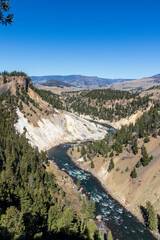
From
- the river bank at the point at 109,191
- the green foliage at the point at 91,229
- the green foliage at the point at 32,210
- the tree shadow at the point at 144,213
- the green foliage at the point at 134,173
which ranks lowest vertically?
the river bank at the point at 109,191

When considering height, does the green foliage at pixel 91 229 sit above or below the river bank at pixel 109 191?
above

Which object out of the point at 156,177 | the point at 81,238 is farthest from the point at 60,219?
the point at 156,177

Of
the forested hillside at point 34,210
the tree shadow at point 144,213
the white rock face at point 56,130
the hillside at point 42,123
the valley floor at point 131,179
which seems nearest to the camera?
the forested hillside at point 34,210

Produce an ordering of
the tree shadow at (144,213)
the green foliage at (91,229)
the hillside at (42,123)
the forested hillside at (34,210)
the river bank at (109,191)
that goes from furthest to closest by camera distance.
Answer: the hillside at (42,123) < the river bank at (109,191) < the tree shadow at (144,213) < the green foliage at (91,229) < the forested hillside at (34,210)

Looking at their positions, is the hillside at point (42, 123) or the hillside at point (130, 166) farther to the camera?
the hillside at point (42, 123)

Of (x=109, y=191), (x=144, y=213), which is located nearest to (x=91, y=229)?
(x=144, y=213)

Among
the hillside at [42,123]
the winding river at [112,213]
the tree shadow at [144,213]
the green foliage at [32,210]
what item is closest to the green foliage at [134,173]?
the winding river at [112,213]

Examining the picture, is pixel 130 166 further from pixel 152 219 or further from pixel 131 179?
pixel 152 219

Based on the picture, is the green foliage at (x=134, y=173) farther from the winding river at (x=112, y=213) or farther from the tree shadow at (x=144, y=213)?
the tree shadow at (x=144, y=213)
